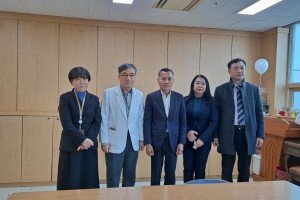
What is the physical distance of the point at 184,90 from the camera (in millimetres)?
4664

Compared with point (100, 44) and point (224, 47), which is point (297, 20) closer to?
point (224, 47)

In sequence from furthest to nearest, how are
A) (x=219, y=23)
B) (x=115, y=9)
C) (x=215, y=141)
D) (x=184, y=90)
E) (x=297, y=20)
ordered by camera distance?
(x=184, y=90)
(x=219, y=23)
(x=297, y=20)
(x=115, y=9)
(x=215, y=141)

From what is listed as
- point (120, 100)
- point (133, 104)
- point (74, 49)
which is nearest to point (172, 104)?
point (133, 104)

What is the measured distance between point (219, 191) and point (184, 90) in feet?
10.3

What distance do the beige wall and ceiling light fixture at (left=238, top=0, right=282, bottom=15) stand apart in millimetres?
992

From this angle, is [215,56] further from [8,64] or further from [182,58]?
[8,64]

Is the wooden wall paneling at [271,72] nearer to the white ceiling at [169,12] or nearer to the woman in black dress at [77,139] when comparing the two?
the white ceiling at [169,12]

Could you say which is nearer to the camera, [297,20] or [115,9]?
[115,9]

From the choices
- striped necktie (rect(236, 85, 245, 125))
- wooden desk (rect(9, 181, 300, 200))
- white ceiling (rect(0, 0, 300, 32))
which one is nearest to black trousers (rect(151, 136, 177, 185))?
striped necktie (rect(236, 85, 245, 125))

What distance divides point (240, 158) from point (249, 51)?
262cm

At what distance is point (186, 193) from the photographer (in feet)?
5.20

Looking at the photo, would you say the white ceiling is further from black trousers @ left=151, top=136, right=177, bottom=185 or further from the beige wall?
black trousers @ left=151, top=136, right=177, bottom=185

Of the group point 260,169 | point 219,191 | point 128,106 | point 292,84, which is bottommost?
point 260,169

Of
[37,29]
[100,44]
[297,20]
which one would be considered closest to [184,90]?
[100,44]
